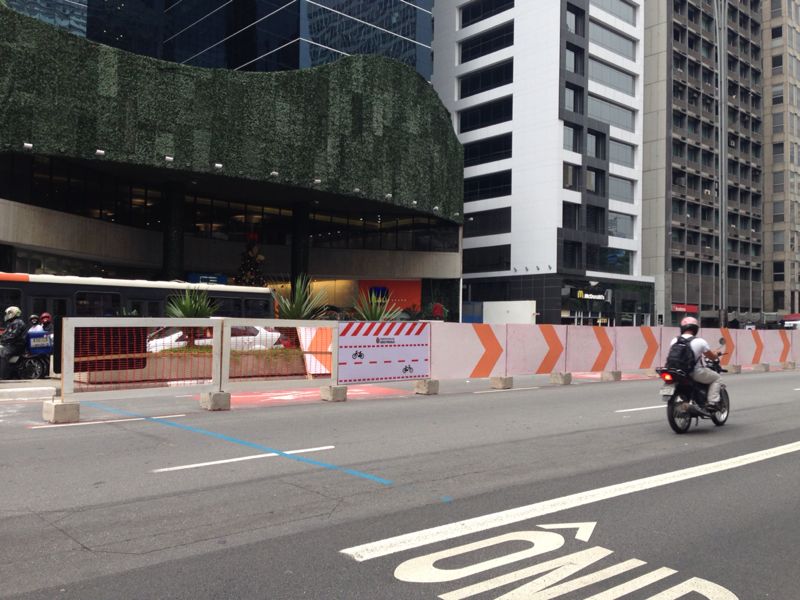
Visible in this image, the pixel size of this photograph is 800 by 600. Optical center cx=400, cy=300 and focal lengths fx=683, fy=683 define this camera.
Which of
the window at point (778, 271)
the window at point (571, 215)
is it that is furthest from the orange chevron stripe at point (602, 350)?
the window at point (778, 271)

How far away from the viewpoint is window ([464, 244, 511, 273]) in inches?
2371

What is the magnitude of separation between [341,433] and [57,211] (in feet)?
96.4

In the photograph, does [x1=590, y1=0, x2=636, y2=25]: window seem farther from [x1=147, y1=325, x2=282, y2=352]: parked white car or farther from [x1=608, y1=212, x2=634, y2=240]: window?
[x1=147, y1=325, x2=282, y2=352]: parked white car

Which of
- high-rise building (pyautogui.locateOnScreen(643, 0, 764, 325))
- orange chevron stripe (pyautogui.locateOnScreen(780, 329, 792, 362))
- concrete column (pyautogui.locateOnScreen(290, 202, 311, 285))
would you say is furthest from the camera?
high-rise building (pyautogui.locateOnScreen(643, 0, 764, 325))

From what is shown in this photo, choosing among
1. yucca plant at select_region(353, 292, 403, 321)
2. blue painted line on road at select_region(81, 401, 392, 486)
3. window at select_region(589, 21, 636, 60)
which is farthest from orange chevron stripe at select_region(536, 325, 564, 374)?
window at select_region(589, 21, 636, 60)

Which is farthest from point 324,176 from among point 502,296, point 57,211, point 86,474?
point 86,474

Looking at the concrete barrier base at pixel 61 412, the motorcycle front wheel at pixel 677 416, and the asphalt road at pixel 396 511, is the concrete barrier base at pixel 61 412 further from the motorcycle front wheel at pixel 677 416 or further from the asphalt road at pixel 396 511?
the motorcycle front wheel at pixel 677 416

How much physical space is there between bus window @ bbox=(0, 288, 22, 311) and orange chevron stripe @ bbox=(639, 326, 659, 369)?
61.3 feet

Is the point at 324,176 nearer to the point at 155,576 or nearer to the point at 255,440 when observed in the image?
the point at 255,440

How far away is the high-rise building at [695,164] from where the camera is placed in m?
66.6

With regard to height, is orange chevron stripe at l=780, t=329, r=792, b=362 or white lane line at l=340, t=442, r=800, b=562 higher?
orange chevron stripe at l=780, t=329, r=792, b=362

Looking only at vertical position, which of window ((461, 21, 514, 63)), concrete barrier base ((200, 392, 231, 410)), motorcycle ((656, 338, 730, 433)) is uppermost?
window ((461, 21, 514, 63))

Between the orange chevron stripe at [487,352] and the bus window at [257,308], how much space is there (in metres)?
11.2

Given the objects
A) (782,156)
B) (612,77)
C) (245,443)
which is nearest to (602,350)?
(245,443)
